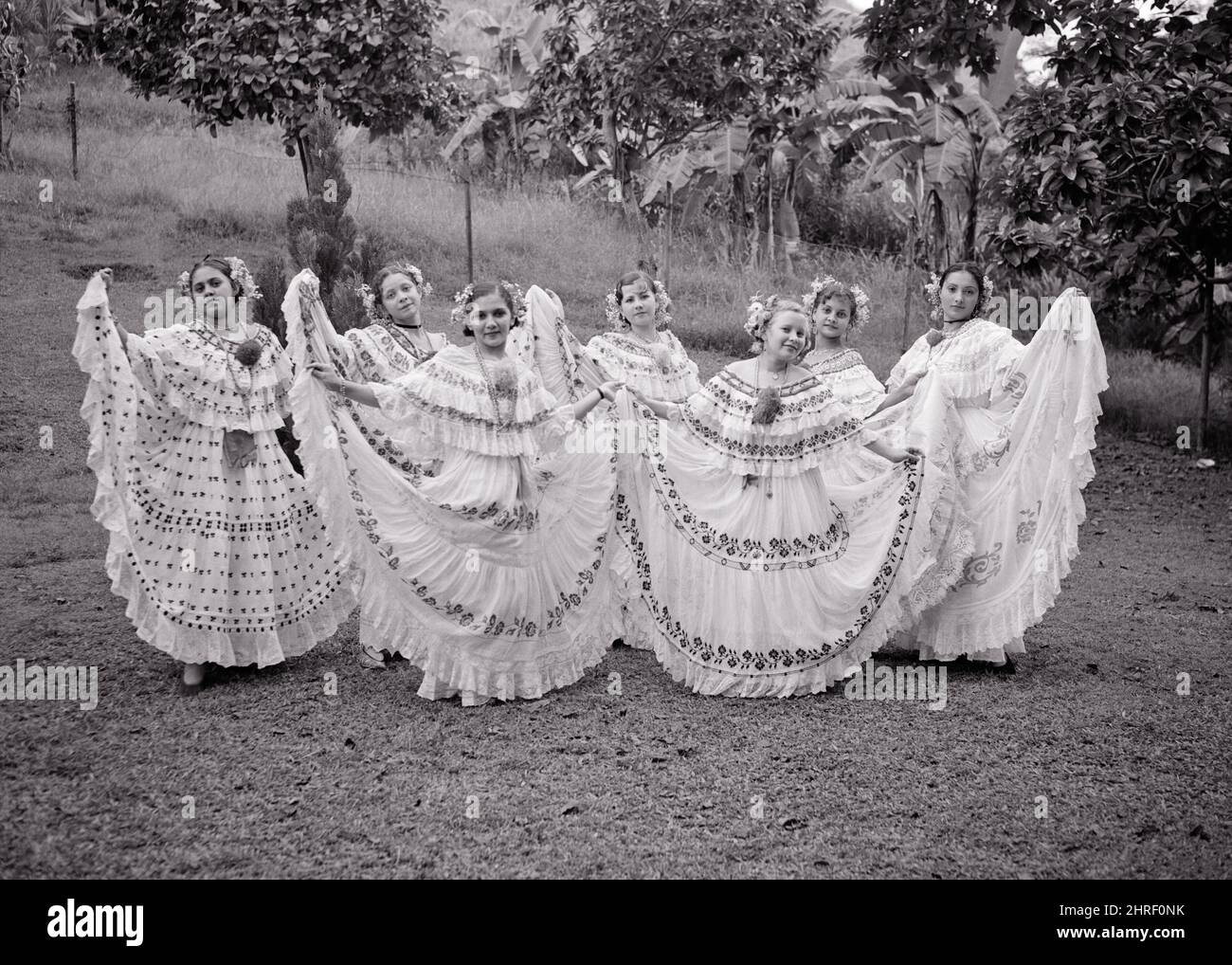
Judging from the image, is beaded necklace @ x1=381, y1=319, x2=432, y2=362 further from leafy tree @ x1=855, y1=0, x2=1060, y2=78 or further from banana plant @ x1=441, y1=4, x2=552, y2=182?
banana plant @ x1=441, y1=4, x2=552, y2=182

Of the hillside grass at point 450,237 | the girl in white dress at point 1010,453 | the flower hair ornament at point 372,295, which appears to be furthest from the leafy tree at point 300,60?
the girl in white dress at point 1010,453

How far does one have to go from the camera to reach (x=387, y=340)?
6.10 m

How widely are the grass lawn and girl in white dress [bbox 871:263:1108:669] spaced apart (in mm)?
322

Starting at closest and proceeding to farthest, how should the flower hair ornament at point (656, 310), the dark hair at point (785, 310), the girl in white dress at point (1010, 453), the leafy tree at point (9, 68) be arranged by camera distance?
the dark hair at point (785, 310) < the girl in white dress at point (1010, 453) < the flower hair ornament at point (656, 310) < the leafy tree at point (9, 68)

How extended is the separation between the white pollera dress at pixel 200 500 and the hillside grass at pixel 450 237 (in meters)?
7.62

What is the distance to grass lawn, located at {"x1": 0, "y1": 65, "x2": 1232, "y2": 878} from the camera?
3.85 meters

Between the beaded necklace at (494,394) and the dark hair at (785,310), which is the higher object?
the dark hair at (785,310)

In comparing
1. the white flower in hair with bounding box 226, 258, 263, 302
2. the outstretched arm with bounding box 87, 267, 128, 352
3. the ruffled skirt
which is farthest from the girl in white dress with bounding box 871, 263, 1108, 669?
the outstretched arm with bounding box 87, 267, 128, 352

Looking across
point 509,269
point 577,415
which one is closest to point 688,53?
point 509,269

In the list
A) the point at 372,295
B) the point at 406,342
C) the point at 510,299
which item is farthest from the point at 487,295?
the point at 372,295

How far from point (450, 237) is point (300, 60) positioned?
357 cm

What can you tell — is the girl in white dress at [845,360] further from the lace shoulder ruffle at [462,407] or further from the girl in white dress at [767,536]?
the lace shoulder ruffle at [462,407]

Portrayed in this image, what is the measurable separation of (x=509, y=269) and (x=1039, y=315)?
22.4ft

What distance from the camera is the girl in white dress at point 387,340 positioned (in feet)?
19.0
